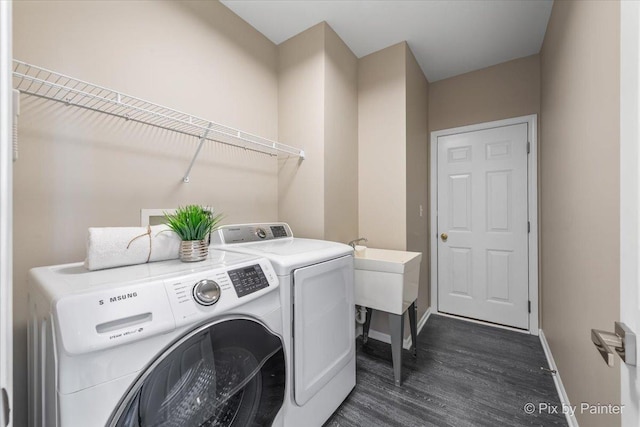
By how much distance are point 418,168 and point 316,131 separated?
1164 mm

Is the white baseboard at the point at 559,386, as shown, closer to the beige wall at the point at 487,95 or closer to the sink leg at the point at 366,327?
the sink leg at the point at 366,327

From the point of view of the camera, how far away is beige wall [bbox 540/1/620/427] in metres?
0.89

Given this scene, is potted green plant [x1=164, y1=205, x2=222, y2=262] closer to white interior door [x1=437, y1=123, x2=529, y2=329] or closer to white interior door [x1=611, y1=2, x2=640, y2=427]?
white interior door [x1=611, y1=2, x2=640, y2=427]

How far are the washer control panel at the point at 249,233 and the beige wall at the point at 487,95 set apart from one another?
6.92 feet

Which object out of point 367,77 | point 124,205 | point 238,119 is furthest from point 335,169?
point 124,205

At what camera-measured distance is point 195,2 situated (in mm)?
1564

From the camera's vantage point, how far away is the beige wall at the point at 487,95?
7.82ft

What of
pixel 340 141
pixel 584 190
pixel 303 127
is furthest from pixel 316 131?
pixel 584 190

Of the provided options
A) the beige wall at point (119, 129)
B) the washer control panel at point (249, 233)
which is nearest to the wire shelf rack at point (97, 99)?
the beige wall at point (119, 129)

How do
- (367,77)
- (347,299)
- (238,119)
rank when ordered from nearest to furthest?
(347,299) → (238,119) → (367,77)

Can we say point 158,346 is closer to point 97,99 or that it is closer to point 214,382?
point 214,382

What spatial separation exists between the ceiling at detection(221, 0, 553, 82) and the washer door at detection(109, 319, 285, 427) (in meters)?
2.03

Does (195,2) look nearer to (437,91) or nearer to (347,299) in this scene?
(347,299)

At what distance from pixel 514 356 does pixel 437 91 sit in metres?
2.61
